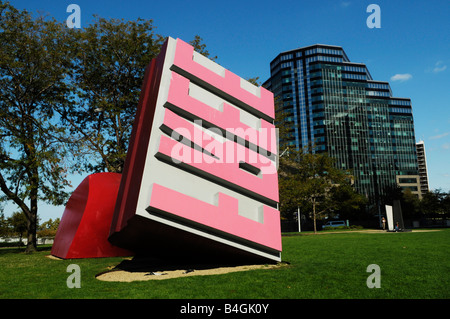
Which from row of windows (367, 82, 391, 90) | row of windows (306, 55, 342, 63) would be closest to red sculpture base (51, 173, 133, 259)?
row of windows (306, 55, 342, 63)

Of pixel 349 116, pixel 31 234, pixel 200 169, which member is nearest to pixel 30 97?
pixel 31 234

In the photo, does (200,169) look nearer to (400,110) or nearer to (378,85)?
(378,85)

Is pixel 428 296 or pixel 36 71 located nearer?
pixel 428 296

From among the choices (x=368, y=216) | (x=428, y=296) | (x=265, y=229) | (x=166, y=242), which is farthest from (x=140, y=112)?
(x=368, y=216)

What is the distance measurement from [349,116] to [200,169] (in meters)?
109

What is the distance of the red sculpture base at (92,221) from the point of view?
13.8 m

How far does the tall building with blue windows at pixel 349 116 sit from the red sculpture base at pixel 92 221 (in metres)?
94.2

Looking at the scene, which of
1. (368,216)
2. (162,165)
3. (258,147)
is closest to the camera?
(162,165)

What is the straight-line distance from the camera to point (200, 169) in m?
8.60

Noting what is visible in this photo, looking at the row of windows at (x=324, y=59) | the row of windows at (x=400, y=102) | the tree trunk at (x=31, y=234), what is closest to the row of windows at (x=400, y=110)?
the row of windows at (x=400, y=102)
